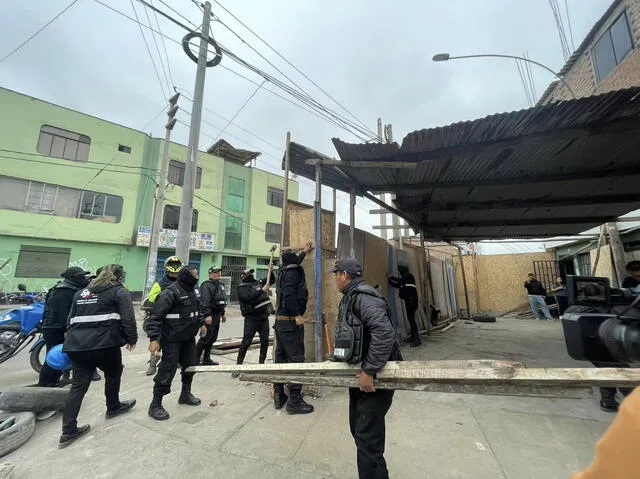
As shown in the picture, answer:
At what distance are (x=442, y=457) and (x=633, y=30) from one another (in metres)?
12.1

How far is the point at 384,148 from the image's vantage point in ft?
12.5

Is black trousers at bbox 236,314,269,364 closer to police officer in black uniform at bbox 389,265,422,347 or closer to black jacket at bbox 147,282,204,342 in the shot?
black jacket at bbox 147,282,204,342

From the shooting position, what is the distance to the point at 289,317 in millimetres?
3773

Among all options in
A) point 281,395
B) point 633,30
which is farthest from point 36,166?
point 633,30

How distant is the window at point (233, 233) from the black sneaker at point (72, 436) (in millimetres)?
19094

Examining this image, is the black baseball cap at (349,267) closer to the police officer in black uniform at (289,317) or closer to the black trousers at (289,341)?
the police officer in black uniform at (289,317)

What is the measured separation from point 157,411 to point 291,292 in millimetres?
1938

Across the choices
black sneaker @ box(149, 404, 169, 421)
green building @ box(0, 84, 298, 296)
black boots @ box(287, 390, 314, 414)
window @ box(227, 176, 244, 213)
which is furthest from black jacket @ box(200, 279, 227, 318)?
window @ box(227, 176, 244, 213)

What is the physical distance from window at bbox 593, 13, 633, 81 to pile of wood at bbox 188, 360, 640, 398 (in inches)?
462

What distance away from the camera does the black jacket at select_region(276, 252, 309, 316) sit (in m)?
3.78

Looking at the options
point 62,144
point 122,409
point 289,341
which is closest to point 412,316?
point 289,341

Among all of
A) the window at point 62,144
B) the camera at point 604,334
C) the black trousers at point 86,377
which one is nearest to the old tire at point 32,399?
the black trousers at point 86,377

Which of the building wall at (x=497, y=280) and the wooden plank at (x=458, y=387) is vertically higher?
the building wall at (x=497, y=280)

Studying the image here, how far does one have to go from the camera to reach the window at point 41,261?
14.7 m
